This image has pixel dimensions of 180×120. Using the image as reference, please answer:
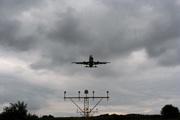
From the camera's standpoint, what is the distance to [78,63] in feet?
307

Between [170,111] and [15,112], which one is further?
[170,111]

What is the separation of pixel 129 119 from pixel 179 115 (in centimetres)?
3714

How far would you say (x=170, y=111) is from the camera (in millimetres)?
115750

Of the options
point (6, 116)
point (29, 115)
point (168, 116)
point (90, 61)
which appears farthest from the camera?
point (168, 116)

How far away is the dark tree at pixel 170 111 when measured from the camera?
11497 cm

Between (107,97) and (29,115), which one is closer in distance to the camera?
(107,97)

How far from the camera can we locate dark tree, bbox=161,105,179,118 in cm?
11497

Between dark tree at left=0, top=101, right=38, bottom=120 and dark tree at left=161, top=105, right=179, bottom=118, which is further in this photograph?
dark tree at left=161, top=105, right=179, bottom=118

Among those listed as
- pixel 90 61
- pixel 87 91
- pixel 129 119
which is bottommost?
pixel 129 119

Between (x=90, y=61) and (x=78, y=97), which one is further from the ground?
(x=90, y=61)

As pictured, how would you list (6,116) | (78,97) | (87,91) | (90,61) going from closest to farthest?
(87,91) < (78,97) < (6,116) < (90,61)

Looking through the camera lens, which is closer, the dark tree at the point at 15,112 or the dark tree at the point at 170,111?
the dark tree at the point at 15,112

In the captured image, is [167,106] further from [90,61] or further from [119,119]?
[90,61]

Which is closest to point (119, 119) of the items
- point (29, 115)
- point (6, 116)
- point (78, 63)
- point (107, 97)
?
point (78, 63)
